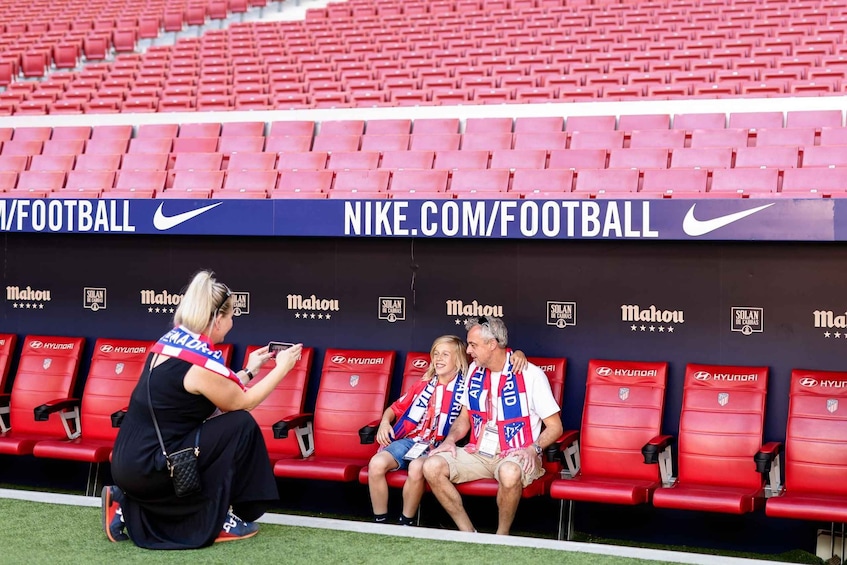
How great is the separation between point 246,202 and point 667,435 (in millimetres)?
2588

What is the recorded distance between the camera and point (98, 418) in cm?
601

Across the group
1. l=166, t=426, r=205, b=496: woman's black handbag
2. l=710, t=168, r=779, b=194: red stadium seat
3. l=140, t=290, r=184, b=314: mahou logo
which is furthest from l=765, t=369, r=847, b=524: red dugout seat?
l=140, t=290, r=184, b=314: mahou logo

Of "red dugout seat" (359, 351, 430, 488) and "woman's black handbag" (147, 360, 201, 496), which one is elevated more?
"red dugout seat" (359, 351, 430, 488)

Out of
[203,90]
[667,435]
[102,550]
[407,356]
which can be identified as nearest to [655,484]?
[667,435]

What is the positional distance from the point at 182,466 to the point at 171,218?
230 cm

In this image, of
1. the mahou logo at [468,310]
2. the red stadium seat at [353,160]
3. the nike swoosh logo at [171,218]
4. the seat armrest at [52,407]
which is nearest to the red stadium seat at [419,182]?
the red stadium seat at [353,160]

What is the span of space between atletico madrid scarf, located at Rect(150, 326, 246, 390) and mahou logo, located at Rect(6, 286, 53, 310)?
3403mm

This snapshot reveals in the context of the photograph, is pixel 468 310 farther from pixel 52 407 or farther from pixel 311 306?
pixel 52 407

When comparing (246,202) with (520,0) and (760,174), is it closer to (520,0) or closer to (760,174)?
(760,174)

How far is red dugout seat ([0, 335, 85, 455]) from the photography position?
20.2ft

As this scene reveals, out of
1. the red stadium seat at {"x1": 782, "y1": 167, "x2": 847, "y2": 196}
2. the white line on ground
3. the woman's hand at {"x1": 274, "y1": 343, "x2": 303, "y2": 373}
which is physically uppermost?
the red stadium seat at {"x1": 782, "y1": 167, "x2": 847, "y2": 196}

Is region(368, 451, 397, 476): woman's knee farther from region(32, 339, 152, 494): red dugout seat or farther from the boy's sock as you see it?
region(32, 339, 152, 494): red dugout seat

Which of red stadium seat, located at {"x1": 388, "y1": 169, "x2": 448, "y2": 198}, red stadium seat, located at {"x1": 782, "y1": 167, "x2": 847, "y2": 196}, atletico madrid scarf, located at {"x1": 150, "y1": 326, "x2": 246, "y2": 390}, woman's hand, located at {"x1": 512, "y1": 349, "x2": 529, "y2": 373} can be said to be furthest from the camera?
red stadium seat, located at {"x1": 388, "y1": 169, "x2": 448, "y2": 198}

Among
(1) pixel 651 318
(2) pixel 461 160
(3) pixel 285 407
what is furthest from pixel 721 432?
(2) pixel 461 160
